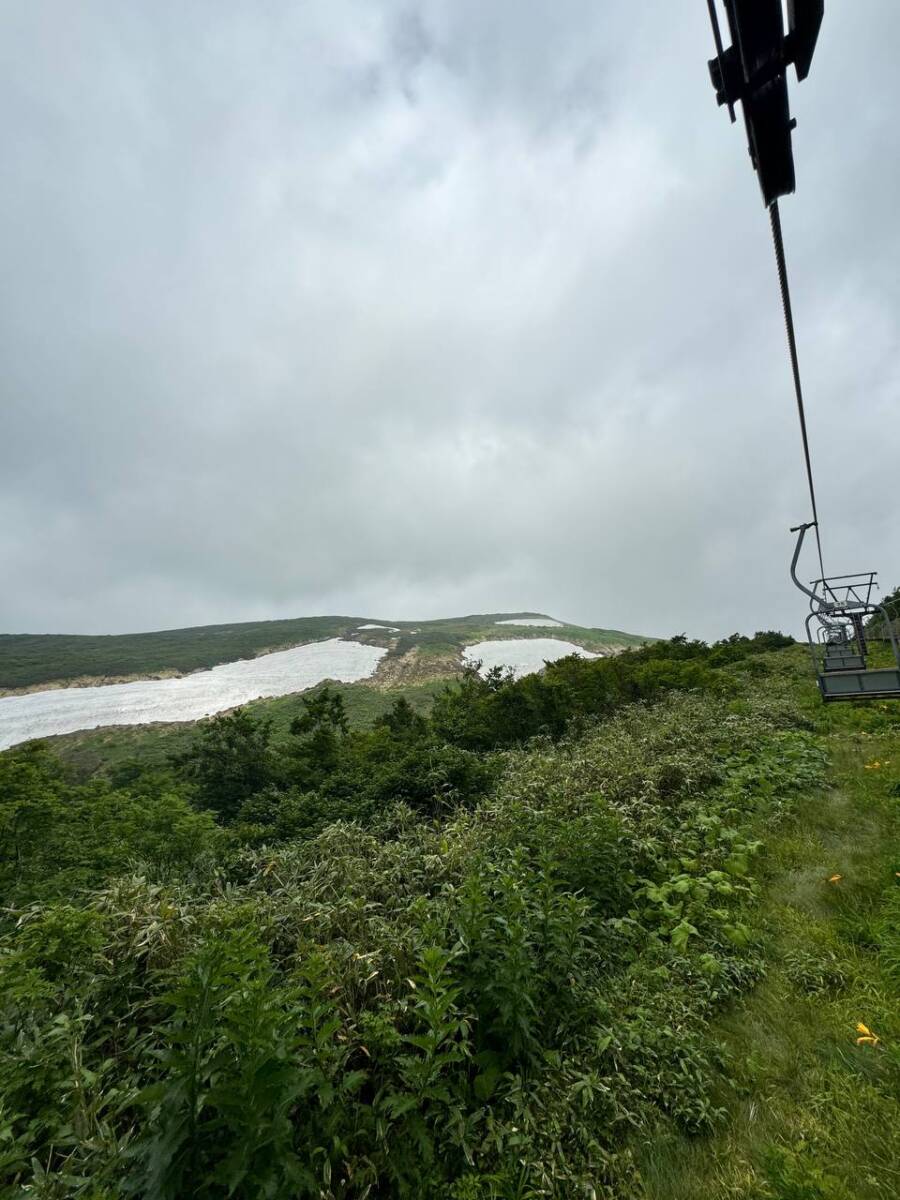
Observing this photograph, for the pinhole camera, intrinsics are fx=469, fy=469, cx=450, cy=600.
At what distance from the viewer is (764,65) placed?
2.33 m

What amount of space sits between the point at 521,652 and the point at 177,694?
36.3 meters

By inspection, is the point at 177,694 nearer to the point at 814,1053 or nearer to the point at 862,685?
the point at 862,685

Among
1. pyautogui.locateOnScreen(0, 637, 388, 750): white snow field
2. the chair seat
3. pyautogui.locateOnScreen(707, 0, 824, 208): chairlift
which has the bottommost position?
pyautogui.locateOnScreen(0, 637, 388, 750): white snow field

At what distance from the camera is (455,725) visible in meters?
15.3

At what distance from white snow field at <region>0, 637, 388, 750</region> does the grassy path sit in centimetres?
3927

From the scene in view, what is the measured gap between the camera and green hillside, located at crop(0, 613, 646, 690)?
5366 cm

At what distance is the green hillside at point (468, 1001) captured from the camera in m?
2.54

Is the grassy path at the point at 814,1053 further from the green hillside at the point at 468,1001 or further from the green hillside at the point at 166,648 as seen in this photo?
the green hillside at the point at 166,648

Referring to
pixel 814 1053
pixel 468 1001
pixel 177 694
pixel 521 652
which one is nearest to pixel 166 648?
pixel 177 694

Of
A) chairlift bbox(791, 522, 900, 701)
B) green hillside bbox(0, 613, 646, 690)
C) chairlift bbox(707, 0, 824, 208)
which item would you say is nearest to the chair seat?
chairlift bbox(791, 522, 900, 701)

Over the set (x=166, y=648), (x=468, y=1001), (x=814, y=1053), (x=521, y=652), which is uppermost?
(x=166, y=648)

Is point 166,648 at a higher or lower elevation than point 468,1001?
higher

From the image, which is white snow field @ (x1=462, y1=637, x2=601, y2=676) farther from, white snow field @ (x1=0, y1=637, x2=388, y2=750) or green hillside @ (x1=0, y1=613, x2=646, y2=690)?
white snow field @ (x1=0, y1=637, x2=388, y2=750)

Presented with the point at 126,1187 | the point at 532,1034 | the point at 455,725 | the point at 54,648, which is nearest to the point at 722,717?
the point at 455,725
